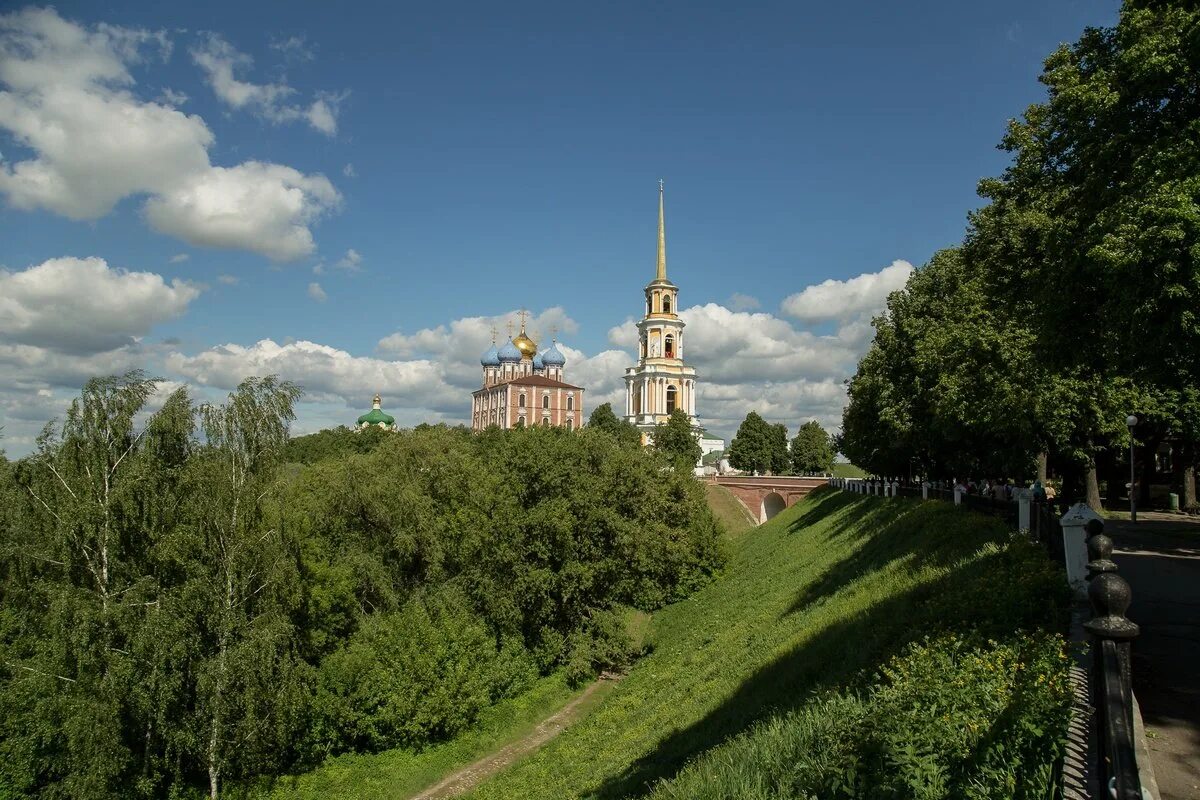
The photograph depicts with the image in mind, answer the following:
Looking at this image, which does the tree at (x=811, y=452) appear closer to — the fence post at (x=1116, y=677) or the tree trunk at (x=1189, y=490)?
the tree trunk at (x=1189, y=490)

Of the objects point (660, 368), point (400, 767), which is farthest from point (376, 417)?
point (400, 767)

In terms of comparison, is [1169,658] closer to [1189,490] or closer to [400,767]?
[400,767]

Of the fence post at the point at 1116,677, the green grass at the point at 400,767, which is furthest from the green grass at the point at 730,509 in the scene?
the fence post at the point at 1116,677

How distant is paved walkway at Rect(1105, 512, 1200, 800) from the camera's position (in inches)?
224

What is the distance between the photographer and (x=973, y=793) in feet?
16.7

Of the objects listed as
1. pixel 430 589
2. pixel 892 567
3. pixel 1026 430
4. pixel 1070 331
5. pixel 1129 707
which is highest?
pixel 1070 331

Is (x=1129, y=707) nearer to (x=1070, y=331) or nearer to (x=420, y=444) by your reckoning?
(x=1070, y=331)

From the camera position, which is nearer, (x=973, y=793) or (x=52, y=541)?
(x=973, y=793)

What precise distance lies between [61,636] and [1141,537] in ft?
84.1

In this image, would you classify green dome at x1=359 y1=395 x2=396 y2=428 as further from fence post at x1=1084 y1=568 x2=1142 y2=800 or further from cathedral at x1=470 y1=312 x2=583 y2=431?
fence post at x1=1084 y1=568 x2=1142 y2=800

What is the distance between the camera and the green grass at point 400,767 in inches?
795

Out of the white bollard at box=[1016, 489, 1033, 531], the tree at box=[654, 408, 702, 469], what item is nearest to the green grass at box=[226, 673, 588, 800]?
the white bollard at box=[1016, 489, 1033, 531]

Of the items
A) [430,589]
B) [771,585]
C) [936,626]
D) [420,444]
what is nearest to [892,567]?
[936,626]

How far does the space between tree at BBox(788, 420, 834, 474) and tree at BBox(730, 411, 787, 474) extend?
7417 mm
